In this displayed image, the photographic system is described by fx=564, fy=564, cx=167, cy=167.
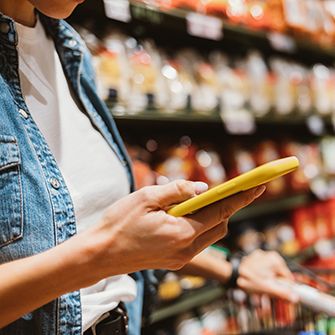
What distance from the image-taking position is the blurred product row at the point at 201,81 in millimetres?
1705

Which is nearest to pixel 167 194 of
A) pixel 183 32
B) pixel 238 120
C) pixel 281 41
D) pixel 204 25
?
pixel 204 25

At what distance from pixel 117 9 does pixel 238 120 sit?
31.5 inches

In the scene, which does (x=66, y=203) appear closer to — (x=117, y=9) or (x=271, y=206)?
(x=117, y=9)

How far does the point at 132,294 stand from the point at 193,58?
147 centimetres

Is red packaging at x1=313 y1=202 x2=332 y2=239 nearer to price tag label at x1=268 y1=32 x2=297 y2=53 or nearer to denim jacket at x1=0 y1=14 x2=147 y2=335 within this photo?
price tag label at x1=268 y1=32 x2=297 y2=53

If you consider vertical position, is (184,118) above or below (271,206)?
above

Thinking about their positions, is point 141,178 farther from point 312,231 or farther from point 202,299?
point 312,231

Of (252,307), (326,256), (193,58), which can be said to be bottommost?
(326,256)

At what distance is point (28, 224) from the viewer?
812mm

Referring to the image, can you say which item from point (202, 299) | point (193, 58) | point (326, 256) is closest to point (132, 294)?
point (202, 299)

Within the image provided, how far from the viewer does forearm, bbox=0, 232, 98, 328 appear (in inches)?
27.4

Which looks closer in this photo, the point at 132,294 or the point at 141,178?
the point at 132,294

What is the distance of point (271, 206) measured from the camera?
96.0 inches

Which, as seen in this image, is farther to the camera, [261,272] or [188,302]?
[188,302]
